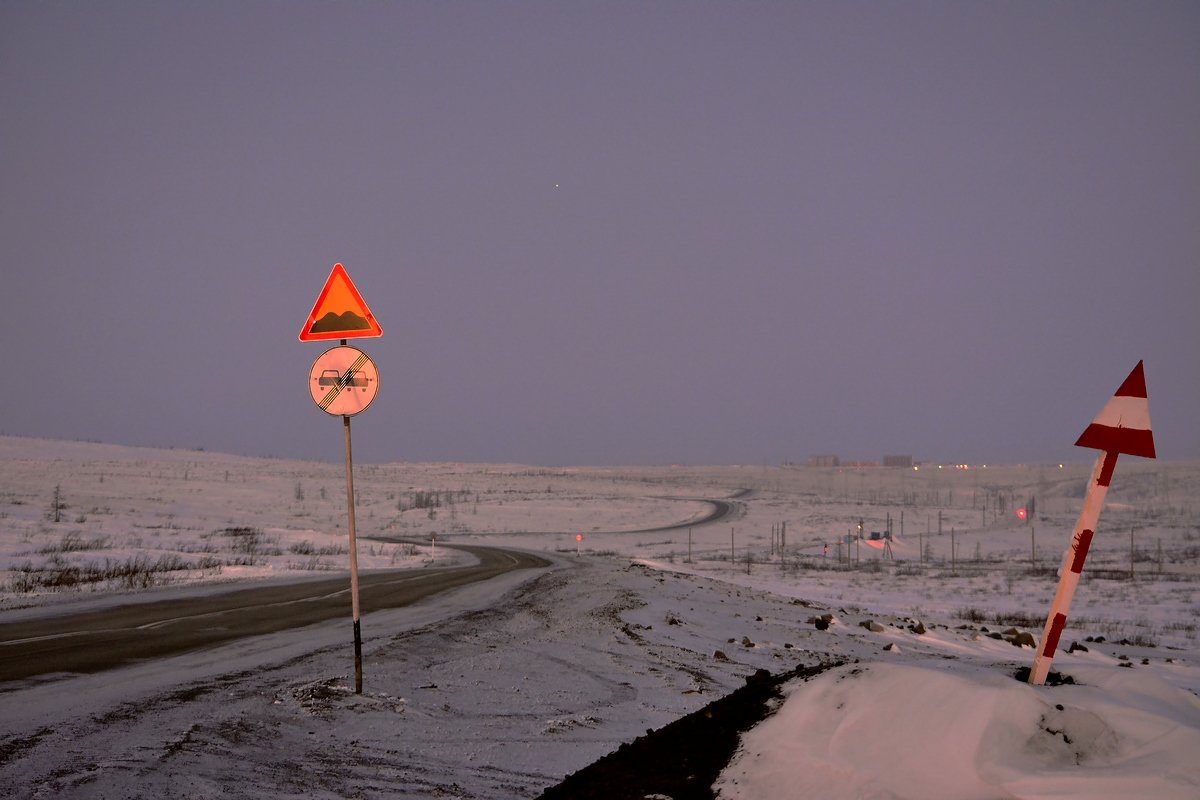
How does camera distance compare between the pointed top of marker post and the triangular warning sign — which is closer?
the pointed top of marker post

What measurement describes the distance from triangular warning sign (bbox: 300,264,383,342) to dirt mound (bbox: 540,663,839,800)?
4.75 meters

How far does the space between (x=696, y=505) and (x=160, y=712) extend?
111581 mm

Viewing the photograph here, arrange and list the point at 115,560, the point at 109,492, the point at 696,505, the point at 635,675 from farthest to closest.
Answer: the point at 696,505
the point at 109,492
the point at 115,560
the point at 635,675

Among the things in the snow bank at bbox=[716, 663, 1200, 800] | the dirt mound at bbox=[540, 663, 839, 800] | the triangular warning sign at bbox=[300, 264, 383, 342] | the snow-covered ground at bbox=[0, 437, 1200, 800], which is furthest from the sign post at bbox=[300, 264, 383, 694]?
the snow bank at bbox=[716, 663, 1200, 800]

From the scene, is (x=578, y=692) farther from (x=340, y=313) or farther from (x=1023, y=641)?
(x=1023, y=641)

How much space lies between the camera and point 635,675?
10039 mm

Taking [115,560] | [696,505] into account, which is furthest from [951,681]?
[696,505]

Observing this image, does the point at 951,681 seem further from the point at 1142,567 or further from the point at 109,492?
the point at 109,492

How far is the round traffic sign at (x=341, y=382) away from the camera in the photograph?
8172 millimetres


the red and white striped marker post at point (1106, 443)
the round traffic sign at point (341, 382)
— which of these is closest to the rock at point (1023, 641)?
the red and white striped marker post at point (1106, 443)

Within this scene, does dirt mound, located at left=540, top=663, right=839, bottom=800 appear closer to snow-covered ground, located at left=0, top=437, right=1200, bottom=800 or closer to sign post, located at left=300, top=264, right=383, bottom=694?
snow-covered ground, located at left=0, top=437, right=1200, bottom=800

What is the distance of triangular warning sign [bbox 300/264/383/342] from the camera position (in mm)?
8172

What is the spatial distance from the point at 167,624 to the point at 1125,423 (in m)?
13.0

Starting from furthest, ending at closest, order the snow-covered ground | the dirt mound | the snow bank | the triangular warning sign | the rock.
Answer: the rock → the triangular warning sign → the dirt mound → the snow-covered ground → the snow bank
